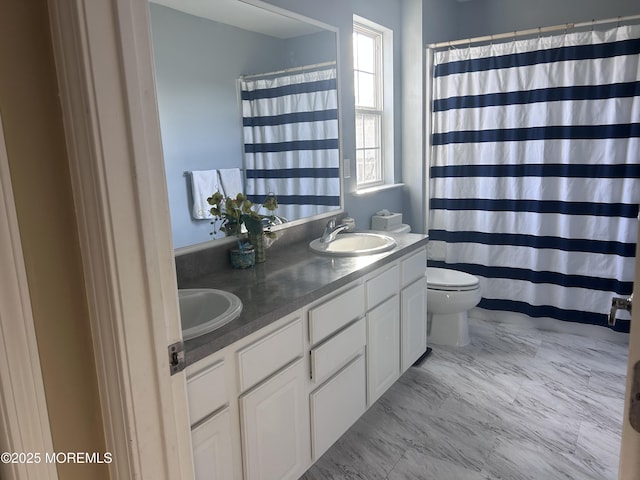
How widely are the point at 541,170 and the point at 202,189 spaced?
90.4 inches

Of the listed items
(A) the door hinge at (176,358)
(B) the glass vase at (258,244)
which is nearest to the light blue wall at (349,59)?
(B) the glass vase at (258,244)

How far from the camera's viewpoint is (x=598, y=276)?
3074 mm

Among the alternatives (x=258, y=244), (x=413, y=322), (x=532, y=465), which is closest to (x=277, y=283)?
(x=258, y=244)

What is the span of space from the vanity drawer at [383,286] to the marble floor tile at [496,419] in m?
0.60

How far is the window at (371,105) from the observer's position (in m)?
3.21

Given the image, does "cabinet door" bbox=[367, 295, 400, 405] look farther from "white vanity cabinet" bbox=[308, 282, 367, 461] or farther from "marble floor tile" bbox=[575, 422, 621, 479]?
"marble floor tile" bbox=[575, 422, 621, 479]

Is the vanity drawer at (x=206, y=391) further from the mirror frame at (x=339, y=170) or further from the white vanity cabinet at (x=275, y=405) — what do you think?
the mirror frame at (x=339, y=170)

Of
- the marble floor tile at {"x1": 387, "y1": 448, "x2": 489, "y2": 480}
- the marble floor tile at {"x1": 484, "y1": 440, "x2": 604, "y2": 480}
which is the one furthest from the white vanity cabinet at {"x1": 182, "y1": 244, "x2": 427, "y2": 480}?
the marble floor tile at {"x1": 484, "y1": 440, "x2": 604, "y2": 480}

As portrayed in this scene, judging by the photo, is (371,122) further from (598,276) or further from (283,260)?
(598,276)

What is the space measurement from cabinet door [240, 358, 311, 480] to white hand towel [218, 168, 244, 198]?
839 millimetres

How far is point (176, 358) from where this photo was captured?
3.04 feet

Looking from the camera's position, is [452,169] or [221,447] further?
[452,169]

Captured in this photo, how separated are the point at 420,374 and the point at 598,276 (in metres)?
1.38

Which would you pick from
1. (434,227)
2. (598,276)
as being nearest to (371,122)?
(434,227)
